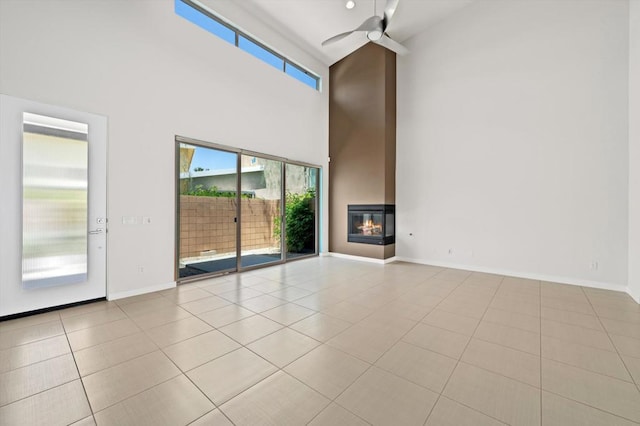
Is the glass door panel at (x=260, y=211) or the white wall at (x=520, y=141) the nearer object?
the white wall at (x=520, y=141)

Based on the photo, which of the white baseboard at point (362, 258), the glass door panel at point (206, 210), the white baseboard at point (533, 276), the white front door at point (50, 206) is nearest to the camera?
the white front door at point (50, 206)

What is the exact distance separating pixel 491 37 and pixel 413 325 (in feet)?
18.1

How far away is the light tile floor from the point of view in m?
1.50

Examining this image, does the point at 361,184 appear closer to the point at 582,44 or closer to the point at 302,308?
the point at 302,308

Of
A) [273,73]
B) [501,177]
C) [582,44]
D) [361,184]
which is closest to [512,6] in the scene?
[582,44]

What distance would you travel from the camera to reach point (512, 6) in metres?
4.61

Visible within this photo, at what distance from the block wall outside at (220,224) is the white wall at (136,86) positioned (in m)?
0.30

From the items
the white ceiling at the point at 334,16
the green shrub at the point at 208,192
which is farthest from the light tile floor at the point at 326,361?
the white ceiling at the point at 334,16

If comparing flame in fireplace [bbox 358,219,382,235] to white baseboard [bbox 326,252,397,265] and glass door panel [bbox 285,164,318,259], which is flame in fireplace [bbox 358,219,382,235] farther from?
glass door panel [bbox 285,164,318,259]

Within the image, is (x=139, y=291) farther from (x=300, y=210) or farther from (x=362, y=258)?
(x=362, y=258)

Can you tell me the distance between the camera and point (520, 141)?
4523mm

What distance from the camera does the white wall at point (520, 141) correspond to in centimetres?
385

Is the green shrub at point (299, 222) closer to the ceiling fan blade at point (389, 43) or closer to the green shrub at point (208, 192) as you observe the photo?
the green shrub at point (208, 192)

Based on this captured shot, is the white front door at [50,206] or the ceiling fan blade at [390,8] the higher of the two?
the ceiling fan blade at [390,8]
